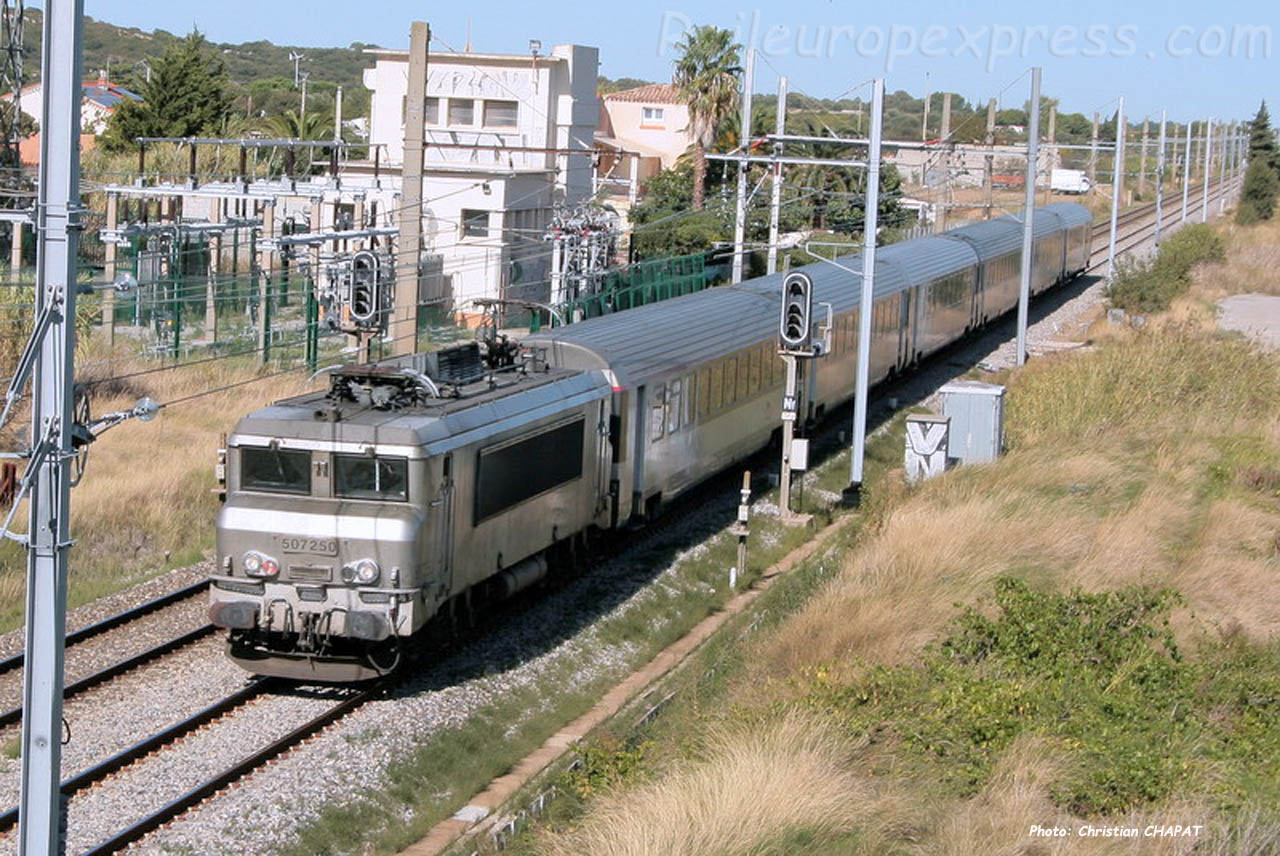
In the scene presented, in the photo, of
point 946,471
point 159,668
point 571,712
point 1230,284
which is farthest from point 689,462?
point 1230,284

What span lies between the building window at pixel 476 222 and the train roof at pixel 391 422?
2958 centimetres

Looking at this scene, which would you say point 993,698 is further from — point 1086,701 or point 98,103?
point 98,103

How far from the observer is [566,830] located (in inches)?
415

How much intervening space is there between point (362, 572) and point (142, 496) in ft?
26.1

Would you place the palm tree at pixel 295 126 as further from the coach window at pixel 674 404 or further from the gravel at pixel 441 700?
the gravel at pixel 441 700

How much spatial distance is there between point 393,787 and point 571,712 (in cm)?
274

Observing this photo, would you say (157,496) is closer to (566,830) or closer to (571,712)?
(571,712)

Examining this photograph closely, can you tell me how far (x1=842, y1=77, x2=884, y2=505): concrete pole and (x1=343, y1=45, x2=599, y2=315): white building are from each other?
21.1 meters

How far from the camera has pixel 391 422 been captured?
13.8m

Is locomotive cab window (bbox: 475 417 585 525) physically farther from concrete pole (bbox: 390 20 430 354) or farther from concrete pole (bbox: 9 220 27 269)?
concrete pole (bbox: 9 220 27 269)

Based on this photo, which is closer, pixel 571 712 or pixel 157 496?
pixel 571 712

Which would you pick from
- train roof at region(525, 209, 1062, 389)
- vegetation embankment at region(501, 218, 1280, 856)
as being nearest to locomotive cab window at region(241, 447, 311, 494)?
vegetation embankment at region(501, 218, 1280, 856)

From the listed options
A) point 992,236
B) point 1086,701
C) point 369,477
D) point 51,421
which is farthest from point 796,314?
point 992,236

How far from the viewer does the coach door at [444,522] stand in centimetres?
1384
